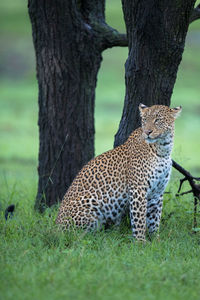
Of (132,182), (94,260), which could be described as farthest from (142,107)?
(94,260)

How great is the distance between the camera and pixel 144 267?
487 cm

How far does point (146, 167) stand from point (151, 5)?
178 cm

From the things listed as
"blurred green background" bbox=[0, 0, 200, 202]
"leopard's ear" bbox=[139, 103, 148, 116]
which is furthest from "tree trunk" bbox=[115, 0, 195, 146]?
"blurred green background" bbox=[0, 0, 200, 202]

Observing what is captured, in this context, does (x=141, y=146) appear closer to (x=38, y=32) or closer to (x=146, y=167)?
(x=146, y=167)

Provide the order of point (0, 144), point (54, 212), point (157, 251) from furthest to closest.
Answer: point (0, 144) < point (54, 212) < point (157, 251)

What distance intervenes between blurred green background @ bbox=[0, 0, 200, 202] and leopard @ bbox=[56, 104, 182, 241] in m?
0.96

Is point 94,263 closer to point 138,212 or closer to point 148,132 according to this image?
point 138,212

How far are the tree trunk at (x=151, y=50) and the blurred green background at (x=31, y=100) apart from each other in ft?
2.45

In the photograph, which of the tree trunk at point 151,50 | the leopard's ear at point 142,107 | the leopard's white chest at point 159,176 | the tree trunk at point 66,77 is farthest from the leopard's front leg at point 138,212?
the tree trunk at point 66,77

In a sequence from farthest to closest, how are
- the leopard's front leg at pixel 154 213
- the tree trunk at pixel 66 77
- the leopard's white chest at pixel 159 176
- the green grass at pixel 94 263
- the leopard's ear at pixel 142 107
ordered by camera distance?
the tree trunk at pixel 66 77 → the leopard's front leg at pixel 154 213 → the leopard's ear at pixel 142 107 → the leopard's white chest at pixel 159 176 → the green grass at pixel 94 263

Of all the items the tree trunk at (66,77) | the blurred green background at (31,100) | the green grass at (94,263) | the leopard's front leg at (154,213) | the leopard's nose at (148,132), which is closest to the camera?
the green grass at (94,263)

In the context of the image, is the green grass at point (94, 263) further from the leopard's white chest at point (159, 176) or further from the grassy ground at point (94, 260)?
the leopard's white chest at point (159, 176)

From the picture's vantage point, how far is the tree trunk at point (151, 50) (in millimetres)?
6102

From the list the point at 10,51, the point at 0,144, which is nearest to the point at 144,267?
the point at 0,144
